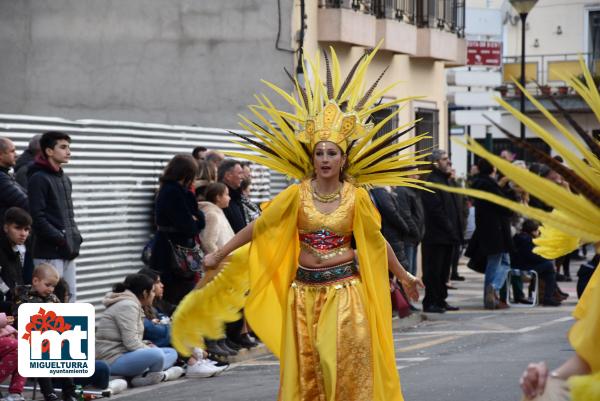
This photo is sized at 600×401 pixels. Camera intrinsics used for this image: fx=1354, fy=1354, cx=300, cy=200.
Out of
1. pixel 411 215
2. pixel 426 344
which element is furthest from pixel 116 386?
pixel 411 215

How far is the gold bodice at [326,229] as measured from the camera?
838 centimetres

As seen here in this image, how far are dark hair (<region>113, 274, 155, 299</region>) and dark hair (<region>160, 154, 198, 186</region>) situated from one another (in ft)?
4.62

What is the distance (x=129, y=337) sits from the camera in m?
11.1

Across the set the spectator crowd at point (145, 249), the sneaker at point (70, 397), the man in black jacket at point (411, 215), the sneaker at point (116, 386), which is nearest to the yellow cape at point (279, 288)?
the spectator crowd at point (145, 249)

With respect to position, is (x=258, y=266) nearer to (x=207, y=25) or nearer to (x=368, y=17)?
(x=207, y=25)

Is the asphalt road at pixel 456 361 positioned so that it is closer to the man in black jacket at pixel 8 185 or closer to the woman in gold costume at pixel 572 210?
the man in black jacket at pixel 8 185

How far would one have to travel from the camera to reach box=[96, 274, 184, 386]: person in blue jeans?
11133mm

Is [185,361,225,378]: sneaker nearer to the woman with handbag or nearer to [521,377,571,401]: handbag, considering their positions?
the woman with handbag

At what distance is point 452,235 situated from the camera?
17234mm

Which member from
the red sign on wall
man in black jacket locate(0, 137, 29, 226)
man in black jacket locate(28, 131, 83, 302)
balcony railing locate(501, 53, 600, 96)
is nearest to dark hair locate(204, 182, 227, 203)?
man in black jacket locate(28, 131, 83, 302)

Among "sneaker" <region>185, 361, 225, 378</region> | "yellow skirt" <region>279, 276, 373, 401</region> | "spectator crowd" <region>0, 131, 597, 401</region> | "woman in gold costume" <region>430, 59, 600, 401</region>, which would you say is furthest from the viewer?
"sneaker" <region>185, 361, 225, 378</region>

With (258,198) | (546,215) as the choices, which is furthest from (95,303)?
(546,215)

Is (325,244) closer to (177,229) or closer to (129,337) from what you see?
(129,337)

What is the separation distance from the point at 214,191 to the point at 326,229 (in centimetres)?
520
